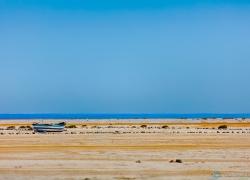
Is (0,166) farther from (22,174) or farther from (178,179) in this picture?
(178,179)

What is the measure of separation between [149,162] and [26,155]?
969 cm

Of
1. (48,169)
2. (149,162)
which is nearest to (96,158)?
(149,162)

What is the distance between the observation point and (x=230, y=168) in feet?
106

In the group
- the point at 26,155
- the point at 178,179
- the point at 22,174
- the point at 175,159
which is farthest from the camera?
the point at 26,155

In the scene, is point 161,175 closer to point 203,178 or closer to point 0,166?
point 203,178

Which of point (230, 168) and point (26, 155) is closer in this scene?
point (230, 168)

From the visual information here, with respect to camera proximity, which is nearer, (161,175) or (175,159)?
(161,175)

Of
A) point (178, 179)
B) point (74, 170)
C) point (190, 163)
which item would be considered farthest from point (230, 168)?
point (74, 170)

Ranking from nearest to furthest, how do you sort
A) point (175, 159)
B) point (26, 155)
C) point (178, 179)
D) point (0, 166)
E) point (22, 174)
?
1. point (178, 179)
2. point (22, 174)
3. point (0, 166)
4. point (175, 159)
5. point (26, 155)

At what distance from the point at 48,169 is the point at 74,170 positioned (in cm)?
144

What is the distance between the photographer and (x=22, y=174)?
3047cm

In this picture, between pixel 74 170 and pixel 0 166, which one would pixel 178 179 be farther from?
pixel 0 166

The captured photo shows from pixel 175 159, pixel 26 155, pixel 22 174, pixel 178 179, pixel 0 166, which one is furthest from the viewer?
pixel 26 155

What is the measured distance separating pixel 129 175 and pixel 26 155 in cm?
1388
